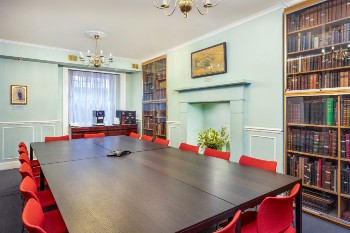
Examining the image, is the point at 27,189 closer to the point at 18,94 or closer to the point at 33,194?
the point at 33,194

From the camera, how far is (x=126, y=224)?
44.3 inches

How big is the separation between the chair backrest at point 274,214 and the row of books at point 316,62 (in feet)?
6.47

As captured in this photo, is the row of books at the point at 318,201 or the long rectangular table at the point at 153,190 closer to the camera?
the long rectangular table at the point at 153,190

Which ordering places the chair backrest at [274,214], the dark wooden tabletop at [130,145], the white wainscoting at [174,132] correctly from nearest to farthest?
1. the chair backrest at [274,214]
2. the dark wooden tabletop at [130,145]
3. the white wainscoting at [174,132]

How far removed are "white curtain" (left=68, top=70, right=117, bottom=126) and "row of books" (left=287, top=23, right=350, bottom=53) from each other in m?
5.18

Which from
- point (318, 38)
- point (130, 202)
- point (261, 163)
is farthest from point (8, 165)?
point (318, 38)

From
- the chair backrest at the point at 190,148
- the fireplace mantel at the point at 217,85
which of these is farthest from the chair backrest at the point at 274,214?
the fireplace mantel at the point at 217,85

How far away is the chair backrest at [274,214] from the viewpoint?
1344 mm

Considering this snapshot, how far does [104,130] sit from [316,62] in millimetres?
5105

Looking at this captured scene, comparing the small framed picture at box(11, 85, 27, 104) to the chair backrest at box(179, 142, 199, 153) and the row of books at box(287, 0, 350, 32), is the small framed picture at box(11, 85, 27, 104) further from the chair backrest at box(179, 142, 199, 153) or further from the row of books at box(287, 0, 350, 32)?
the row of books at box(287, 0, 350, 32)

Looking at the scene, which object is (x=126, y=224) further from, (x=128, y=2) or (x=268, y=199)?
(x=128, y=2)

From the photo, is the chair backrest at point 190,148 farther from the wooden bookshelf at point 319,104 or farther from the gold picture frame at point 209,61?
the gold picture frame at point 209,61

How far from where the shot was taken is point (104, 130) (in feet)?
20.0

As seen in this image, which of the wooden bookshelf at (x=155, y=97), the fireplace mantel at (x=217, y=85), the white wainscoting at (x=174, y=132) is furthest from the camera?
the wooden bookshelf at (x=155, y=97)
